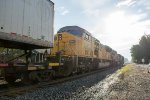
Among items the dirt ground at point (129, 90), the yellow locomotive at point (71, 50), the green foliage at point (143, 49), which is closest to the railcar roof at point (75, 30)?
the yellow locomotive at point (71, 50)

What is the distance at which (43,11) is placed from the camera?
1199cm

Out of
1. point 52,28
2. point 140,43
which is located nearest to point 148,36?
point 140,43

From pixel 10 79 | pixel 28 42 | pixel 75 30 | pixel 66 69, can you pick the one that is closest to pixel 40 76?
pixel 10 79

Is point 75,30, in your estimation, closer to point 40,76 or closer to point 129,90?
point 40,76

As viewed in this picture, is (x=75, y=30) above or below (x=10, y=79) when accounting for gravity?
above

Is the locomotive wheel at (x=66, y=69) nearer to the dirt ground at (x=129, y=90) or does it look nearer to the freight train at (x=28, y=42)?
the freight train at (x=28, y=42)

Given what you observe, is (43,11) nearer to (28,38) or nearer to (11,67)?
(28,38)

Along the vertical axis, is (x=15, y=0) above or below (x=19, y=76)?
above

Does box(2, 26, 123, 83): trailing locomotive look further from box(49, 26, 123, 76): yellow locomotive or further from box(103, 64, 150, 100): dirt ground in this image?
box(103, 64, 150, 100): dirt ground

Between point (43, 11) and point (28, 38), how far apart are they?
6.83ft

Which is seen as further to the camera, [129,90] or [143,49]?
[143,49]

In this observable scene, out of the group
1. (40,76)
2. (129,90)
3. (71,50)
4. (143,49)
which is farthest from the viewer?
(143,49)

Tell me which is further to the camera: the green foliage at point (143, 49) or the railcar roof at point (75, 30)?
the green foliage at point (143, 49)

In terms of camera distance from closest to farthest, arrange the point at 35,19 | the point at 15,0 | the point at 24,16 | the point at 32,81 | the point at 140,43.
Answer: the point at 15,0 < the point at 24,16 < the point at 35,19 < the point at 32,81 < the point at 140,43
